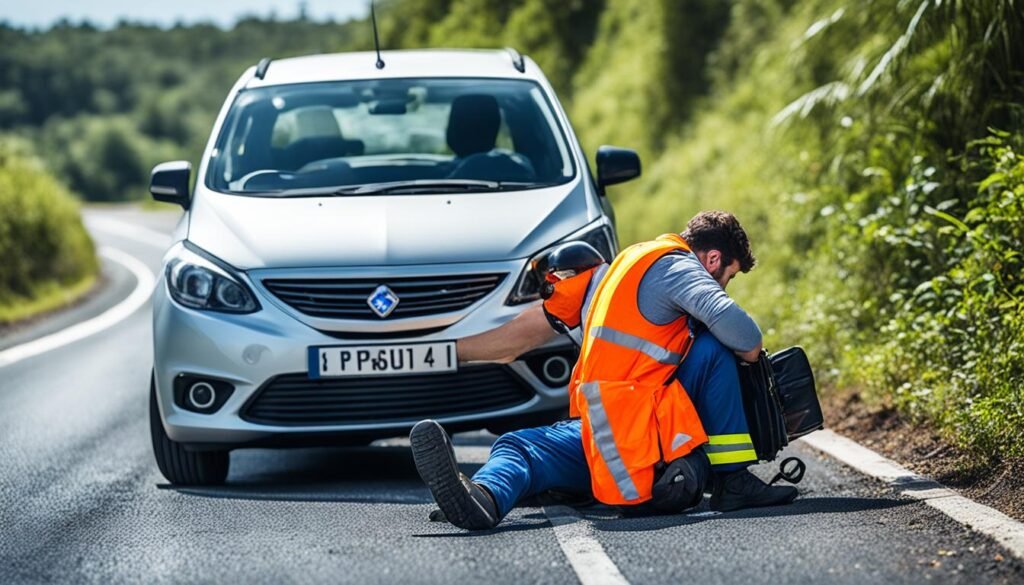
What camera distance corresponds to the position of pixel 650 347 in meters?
5.58

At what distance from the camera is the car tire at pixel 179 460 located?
6902 mm

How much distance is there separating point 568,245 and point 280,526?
4.94ft

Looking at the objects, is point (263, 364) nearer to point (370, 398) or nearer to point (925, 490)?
point (370, 398)

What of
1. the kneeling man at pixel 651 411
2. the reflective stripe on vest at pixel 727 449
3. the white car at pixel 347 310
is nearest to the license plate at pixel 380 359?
the white car at pixel 347 310

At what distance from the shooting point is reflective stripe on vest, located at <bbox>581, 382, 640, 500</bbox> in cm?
549

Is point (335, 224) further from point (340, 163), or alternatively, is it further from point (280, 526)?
point (280, 526)

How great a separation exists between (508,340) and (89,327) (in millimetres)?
10614

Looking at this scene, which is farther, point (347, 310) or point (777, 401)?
point (347, 310)

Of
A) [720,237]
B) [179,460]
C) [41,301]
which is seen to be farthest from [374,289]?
[41,301]

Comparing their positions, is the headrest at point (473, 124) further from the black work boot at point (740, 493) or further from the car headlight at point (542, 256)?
the black work boot at point (740, 493)

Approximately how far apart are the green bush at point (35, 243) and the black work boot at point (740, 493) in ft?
42.7

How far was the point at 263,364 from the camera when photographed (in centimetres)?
647

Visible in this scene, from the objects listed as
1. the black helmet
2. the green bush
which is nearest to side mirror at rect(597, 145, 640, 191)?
the black helmet

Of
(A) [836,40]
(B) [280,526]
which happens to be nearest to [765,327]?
(A) [836,40]
